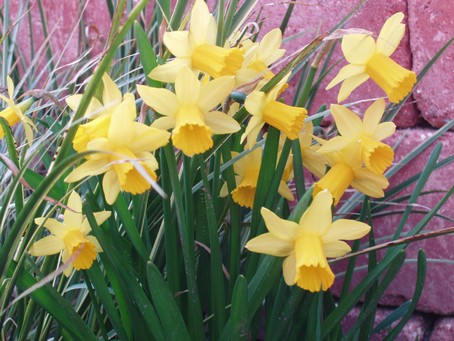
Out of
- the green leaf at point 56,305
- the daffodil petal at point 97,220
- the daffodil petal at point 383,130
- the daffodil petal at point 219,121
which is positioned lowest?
the green leaf at point 56,305

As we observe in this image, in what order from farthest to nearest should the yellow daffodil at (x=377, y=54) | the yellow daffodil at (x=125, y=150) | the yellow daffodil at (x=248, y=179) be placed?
the yellow daffodil at (x=248, y=179) → the yellow daffodil at (x=377, y=54) → the yellow daffodil at (x=125, y=150)

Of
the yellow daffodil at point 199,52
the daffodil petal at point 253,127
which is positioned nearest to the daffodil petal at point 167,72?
the yellow daffodil at point 199,52

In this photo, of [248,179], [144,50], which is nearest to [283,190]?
[248,179]

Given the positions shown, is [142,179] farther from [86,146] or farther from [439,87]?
[439,87]

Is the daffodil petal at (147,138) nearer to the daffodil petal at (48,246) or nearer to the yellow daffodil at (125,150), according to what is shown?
the yellow daffodil at (125,150)

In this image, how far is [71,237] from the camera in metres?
0.87

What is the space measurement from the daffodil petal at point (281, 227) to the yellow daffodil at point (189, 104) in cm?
11

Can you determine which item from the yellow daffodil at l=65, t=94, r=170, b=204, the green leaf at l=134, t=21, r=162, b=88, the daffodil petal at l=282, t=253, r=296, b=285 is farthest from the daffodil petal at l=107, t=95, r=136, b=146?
the daffodil petal at l=282, t=253, r=296, b=285

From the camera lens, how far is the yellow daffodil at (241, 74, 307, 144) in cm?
79

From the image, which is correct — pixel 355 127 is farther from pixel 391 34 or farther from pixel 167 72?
pixel 167 72

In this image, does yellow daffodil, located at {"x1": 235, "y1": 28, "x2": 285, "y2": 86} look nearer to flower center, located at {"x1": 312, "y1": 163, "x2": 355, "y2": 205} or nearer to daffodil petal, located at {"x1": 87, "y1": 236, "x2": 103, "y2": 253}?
flower center, located at {"x1": 312, "y1": 163, "x2": 355, "y2": 205}

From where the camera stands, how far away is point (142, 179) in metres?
0.71

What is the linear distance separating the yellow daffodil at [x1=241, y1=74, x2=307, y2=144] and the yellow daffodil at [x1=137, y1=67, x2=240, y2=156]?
4 cm

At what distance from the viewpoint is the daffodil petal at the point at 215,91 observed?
748mm
